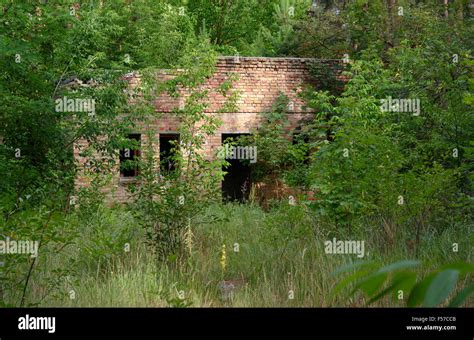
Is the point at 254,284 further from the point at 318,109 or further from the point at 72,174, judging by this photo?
the point at 318,109

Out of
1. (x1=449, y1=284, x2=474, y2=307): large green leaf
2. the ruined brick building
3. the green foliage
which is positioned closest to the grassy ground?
the green foliage

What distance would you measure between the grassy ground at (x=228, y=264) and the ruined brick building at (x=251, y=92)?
7.75m

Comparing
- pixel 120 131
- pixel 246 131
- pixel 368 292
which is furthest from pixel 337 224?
pixel 246 131

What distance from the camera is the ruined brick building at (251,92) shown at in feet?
58.6

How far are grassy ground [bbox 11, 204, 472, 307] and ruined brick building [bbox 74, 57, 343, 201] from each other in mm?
7755

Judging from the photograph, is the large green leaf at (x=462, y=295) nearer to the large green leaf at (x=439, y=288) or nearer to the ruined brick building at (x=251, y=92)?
the large green leaf at (x=439, y=288)

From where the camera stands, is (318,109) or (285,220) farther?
(318,109)

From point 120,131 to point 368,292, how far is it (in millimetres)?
9362

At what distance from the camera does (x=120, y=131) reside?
1038cm

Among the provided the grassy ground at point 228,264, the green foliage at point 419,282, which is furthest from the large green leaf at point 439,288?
the grassy ground at point 228,264

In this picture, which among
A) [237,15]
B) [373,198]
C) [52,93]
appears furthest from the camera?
[237,15]

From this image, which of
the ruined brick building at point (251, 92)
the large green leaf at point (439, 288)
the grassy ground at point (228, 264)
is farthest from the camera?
the ruined brick building at point (251, 92)

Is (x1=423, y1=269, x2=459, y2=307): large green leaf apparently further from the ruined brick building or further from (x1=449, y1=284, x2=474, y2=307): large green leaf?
the ruined brick building

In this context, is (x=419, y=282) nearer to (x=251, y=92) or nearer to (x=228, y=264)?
(x=228, y=264)
